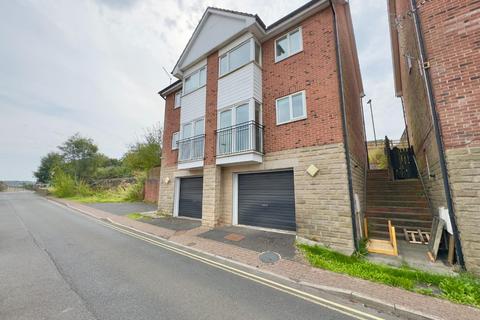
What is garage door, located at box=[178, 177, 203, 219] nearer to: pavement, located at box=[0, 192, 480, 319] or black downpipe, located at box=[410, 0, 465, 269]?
pavement, located at box=[0, 192, 480, 319]

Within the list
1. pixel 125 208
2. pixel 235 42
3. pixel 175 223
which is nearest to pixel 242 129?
pixel 235 42

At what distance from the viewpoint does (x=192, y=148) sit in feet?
36.7

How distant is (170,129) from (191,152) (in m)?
3.82

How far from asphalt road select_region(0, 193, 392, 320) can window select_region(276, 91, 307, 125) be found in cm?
624

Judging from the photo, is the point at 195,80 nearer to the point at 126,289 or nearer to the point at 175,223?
the point at 175,223

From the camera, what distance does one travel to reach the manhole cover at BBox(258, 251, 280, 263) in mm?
5672

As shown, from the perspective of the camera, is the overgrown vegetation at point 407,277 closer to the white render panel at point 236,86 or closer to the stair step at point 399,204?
the stair step at point 399,204

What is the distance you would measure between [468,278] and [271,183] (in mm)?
5983

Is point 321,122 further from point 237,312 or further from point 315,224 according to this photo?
point 237,312

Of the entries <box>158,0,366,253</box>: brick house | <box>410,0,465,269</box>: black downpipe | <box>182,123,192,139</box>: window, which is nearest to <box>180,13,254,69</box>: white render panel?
<box>158,0,366,253</box>: brick house

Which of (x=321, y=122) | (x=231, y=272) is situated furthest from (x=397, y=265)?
(x=321, y=122)

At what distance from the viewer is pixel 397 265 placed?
5148mm

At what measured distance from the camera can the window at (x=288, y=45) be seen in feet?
28.6

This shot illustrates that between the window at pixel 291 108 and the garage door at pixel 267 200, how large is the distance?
7.65 ft
